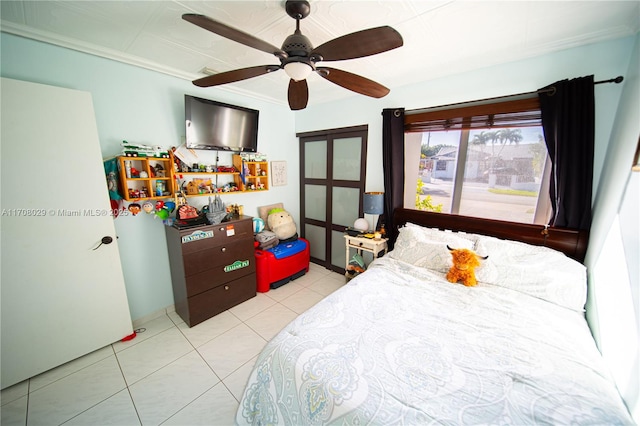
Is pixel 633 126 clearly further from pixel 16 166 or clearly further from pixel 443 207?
pixel 16 166

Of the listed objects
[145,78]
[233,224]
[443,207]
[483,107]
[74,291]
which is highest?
[145,78]

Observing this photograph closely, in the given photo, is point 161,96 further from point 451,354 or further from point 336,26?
point 451,354

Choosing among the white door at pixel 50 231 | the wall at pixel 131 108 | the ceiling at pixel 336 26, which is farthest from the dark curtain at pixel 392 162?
the white door at pixel 50 231

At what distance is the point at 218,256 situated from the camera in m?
2.38

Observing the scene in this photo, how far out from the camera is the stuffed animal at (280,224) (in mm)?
3158

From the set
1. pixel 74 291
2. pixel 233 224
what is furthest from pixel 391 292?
pixel 74 291

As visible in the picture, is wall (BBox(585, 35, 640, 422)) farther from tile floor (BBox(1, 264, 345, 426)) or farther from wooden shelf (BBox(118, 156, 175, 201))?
wooden shelf (BBox(118, 156, 175, 201))

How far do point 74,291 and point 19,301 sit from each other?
263 mm

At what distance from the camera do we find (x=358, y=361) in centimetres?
106

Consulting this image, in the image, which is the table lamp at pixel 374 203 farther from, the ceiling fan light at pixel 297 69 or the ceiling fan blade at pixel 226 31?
the ceiling fan blade at pixel 226 31

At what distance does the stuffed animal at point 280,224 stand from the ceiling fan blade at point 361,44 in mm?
2245

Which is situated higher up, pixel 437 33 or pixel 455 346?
pixel 437 33

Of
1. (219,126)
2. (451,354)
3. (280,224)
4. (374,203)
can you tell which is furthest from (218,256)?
(451,354)

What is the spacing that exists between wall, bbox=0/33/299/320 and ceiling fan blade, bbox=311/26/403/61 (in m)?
1.70
